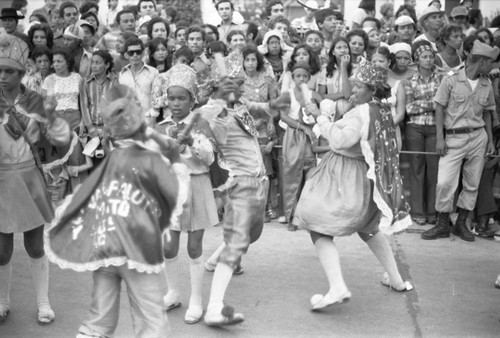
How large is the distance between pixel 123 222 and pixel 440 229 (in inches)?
189

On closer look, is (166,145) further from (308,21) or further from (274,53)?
(308,21)

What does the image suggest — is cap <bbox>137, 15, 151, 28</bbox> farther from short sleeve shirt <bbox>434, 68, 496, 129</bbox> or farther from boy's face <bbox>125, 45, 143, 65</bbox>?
short sleeve shirt <bbox>434, 68, 496, 129</bbox>

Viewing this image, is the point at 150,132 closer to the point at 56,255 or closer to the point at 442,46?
the point at 56,255

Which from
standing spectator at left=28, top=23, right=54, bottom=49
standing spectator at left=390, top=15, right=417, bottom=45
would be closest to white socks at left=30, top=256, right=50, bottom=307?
standing spectator at left=28, top=23, right=54, bottom=49

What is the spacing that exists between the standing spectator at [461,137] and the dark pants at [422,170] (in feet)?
1.32

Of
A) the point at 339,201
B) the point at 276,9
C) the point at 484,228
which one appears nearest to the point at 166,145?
the point at 339,201

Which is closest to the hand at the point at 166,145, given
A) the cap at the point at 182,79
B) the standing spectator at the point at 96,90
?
the cap at the point at 182,79

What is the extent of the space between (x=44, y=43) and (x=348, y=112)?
16.7 ft

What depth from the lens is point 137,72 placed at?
9.16 meters

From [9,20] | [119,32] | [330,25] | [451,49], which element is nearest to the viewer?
[451,49]

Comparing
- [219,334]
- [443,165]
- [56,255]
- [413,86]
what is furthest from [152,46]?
[56,255]

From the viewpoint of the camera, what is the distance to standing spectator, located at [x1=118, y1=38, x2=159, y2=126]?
8961mm

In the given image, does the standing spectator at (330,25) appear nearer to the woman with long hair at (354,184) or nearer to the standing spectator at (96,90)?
the standing spectator at (96,90)

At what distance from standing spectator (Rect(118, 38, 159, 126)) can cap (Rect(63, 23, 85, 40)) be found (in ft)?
3.43
